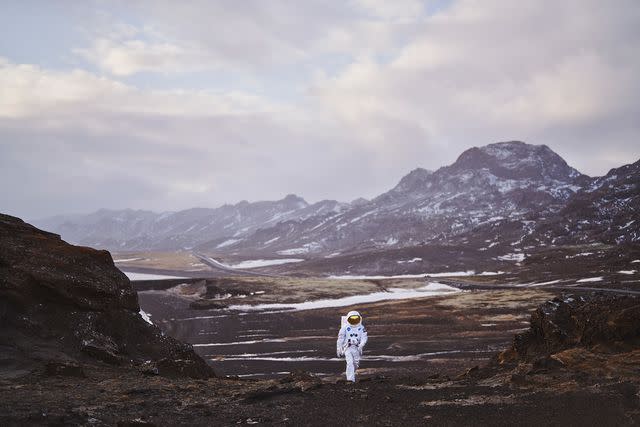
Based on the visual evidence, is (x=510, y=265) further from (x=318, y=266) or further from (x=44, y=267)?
(x=44, y=267)

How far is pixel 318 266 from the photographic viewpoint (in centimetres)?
16838

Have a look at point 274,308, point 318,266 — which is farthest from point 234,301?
point 318,266

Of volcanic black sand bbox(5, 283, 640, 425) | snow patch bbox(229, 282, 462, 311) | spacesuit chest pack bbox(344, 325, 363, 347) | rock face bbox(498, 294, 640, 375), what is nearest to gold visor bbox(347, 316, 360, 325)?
spacesuit chest pack bbox(344, 325, 363, 347)

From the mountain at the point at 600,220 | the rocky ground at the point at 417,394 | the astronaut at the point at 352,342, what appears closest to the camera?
the rocky ground at the point at 417,394

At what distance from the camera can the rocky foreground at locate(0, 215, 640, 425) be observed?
10266 millimetres

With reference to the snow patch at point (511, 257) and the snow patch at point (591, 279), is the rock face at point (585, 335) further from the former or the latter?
the snow patch at point (511, 257)

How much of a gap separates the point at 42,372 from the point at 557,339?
13.8 m

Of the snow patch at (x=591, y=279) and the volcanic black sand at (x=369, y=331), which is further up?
the snow patch at (x=591, y=279)

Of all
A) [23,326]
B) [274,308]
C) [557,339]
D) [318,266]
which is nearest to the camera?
[557,339]

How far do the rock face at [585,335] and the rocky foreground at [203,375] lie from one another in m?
0.03

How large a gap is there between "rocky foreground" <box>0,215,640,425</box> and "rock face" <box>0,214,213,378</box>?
5 cm

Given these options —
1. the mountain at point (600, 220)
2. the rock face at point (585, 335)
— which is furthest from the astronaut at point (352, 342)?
the mountain at point (600, 220)

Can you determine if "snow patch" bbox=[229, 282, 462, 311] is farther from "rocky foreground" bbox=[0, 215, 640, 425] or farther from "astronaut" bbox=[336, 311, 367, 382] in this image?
"astronaut" bbox=[336, 311, 367, 382]

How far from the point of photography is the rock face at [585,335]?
1301 cm
